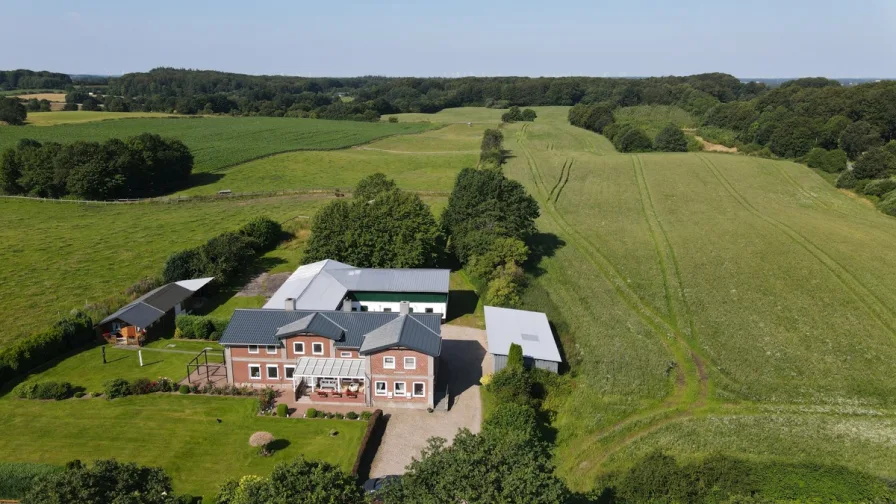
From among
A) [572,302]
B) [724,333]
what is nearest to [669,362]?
[724,333]

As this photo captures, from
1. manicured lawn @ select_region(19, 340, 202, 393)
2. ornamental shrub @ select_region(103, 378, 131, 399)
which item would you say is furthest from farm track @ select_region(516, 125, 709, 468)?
manicured lawn @ select_region(19, 340, 202, 393)

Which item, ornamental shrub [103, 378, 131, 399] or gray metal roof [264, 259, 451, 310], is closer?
ornamental shrub [103, 378, 131, 399]

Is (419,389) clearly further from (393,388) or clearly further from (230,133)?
(230,133)

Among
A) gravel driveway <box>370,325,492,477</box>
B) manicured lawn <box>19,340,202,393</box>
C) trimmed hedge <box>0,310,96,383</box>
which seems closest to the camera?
gravel driveway <box>370,325,492,477</box>

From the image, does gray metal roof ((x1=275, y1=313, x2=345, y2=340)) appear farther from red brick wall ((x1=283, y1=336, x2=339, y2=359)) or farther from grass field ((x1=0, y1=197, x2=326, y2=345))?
grass field ((x1=0, y1=197, x2=326, y2=345))

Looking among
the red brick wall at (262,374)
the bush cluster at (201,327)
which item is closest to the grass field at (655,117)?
the bush cluster at (201,327)
